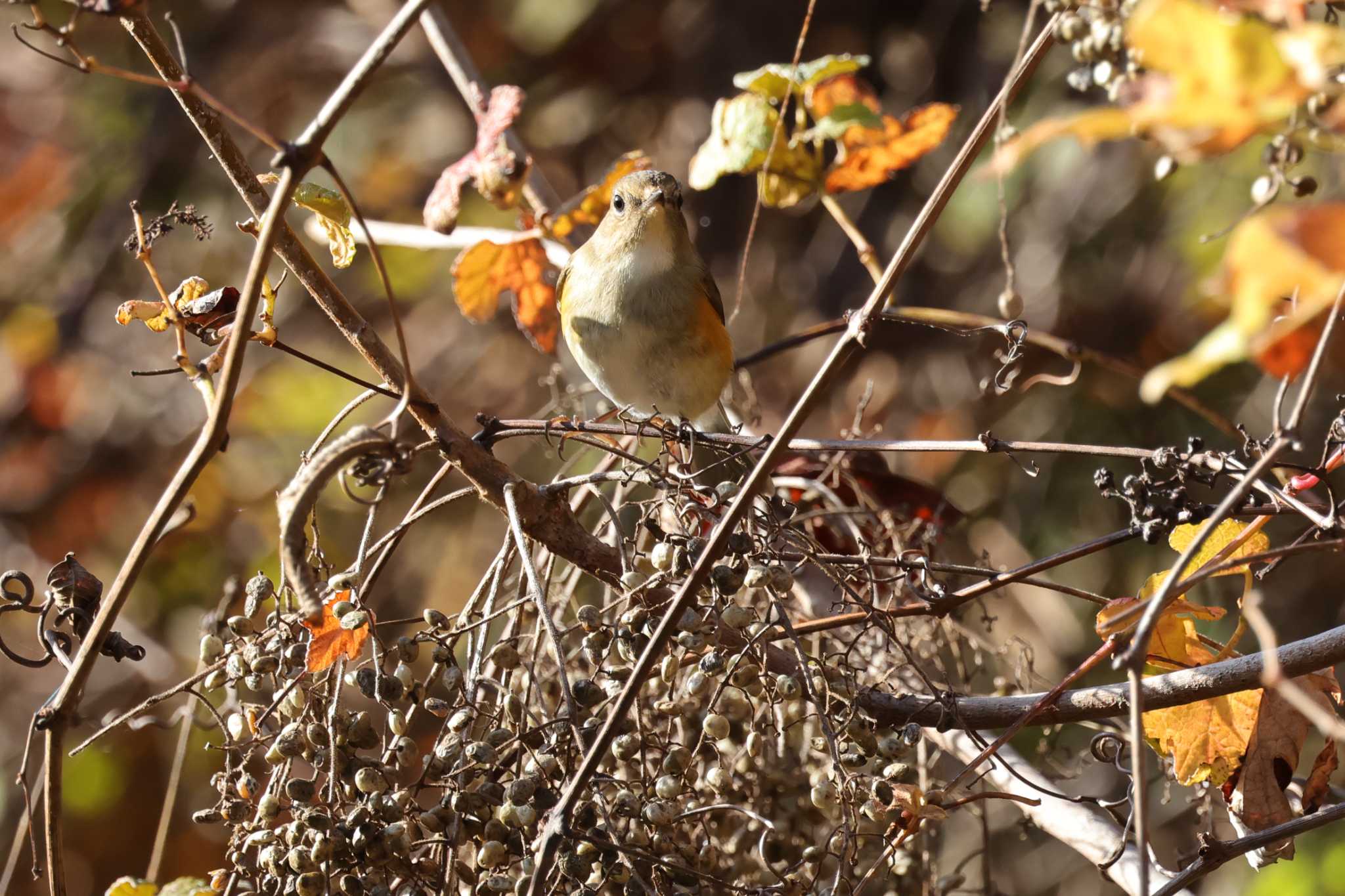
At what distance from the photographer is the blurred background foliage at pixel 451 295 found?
350 cm

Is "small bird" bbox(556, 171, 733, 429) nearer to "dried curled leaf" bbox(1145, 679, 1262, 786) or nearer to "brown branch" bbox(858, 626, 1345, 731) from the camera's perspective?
"brown branch" bbox(858, 626, 1345, 731)

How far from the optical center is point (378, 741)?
1331 millimetres

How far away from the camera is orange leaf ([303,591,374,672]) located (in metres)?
1.27

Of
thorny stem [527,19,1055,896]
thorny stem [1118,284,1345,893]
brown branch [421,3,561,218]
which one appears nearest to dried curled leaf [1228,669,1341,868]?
thorny stem [1118,284,1345,893]

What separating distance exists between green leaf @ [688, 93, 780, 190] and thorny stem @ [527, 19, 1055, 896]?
0.88 meters

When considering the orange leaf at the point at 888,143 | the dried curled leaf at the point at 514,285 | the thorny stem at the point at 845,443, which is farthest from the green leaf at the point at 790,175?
the thorny stem at the point at 845,443

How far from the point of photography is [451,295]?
391cm

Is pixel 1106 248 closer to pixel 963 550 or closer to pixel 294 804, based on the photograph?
pixel 963 550

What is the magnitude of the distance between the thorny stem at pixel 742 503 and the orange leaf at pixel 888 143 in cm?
88

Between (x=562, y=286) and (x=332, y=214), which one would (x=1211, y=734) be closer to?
(x=332, y=214)

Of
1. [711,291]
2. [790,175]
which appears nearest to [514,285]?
[790,175]

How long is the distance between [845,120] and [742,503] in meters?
1.29

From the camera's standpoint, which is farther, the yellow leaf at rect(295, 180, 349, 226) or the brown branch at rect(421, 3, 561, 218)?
the brown branch at rect(421, 3, 561, 218)

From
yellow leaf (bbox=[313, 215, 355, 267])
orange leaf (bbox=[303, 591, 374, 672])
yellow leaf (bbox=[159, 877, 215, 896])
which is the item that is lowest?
yellow leaf (bbox=[159, 877, 215, 896])
